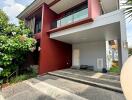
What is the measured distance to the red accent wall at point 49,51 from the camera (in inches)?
342

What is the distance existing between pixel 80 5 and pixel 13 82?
8228 mm

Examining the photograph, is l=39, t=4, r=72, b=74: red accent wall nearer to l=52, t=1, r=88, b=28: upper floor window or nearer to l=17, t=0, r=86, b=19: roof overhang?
l=17, t=0, r=86, b=19: roof overhang

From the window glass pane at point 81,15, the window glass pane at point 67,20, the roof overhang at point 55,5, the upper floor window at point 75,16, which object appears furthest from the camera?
the roof overhang at point 55,5

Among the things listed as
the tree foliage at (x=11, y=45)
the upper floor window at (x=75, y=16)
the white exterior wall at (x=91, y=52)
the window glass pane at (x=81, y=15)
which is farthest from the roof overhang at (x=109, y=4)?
the tree foliage at (x=11, y=45)

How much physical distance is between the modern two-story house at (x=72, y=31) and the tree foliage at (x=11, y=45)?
1434 mm

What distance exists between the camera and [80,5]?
920cm

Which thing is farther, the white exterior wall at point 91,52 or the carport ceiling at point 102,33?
the white exterior wall at point 91,52

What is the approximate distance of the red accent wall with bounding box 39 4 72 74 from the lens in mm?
8695

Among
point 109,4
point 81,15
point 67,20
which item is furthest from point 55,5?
point 109,4

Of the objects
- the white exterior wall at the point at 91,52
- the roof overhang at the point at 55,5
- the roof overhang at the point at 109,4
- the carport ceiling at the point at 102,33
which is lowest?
the white exterior wall at the point at 91,52

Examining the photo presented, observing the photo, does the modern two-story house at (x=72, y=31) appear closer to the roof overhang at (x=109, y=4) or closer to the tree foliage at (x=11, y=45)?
the roof overhang at (x=109, y=4)

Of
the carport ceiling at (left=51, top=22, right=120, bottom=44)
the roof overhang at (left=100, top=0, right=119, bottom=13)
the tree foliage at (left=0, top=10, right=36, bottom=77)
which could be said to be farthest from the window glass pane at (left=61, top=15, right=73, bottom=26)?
the roof overhang at (left=100, top=0, right=119, bottom=13)

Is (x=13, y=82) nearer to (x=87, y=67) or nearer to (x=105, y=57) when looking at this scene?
(x=87, y=67)

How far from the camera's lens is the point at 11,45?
704cm
